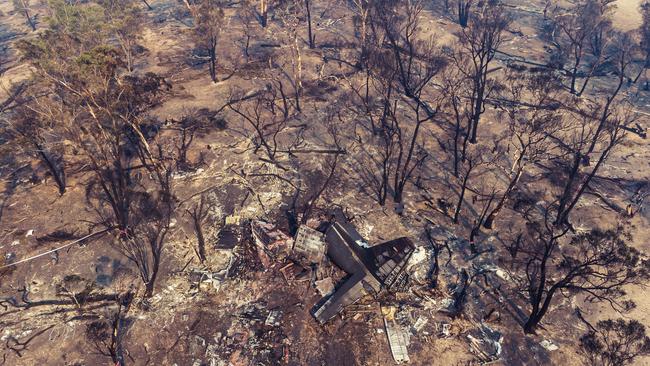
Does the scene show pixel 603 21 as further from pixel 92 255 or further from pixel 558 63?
pixel 92 255

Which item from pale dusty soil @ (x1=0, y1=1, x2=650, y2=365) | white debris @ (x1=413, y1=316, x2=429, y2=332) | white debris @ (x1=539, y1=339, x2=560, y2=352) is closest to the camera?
pale dusty soil @ (x1=0, y1=1, x2=650, y2=365)

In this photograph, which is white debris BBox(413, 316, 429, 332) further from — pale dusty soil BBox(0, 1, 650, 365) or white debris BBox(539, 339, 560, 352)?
white debris BBox(539, 339, 560, 352)

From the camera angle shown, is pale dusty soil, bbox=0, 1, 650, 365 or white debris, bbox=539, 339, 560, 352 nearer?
pale dusty soil, bbox=0, 1, 650, 365

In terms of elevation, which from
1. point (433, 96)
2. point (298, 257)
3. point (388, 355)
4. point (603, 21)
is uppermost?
point (603, 21)

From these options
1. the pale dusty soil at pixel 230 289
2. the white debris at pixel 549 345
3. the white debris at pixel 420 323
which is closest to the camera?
the pale dusty soil at pixel 230 289

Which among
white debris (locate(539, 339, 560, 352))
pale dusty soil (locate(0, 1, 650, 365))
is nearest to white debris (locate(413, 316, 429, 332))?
pale dusty soil (locate(0, 1, 650, 365))

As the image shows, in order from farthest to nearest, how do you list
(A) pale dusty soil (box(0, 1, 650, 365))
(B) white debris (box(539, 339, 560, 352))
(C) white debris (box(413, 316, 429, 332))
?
(C) white debris (box(413, 316, 429, 332)), (B) white debris (box(539, 339, 560, 352)), (A) pale dusty soil (box(0, 1, 650, 365))

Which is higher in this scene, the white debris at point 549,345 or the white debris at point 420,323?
the white debris at point 420,323

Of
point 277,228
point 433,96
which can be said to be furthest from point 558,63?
point 277,228

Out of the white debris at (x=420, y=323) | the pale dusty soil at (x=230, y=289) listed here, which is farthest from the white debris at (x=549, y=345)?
the white debris at (x=420, y=323)

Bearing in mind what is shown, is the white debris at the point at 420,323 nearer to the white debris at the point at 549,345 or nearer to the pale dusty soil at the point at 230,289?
the pale dusty soil at the point at 230,289

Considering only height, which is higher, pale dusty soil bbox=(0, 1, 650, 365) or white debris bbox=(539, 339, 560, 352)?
pale dusty soil bbox=(0, 1, 650, 365)
